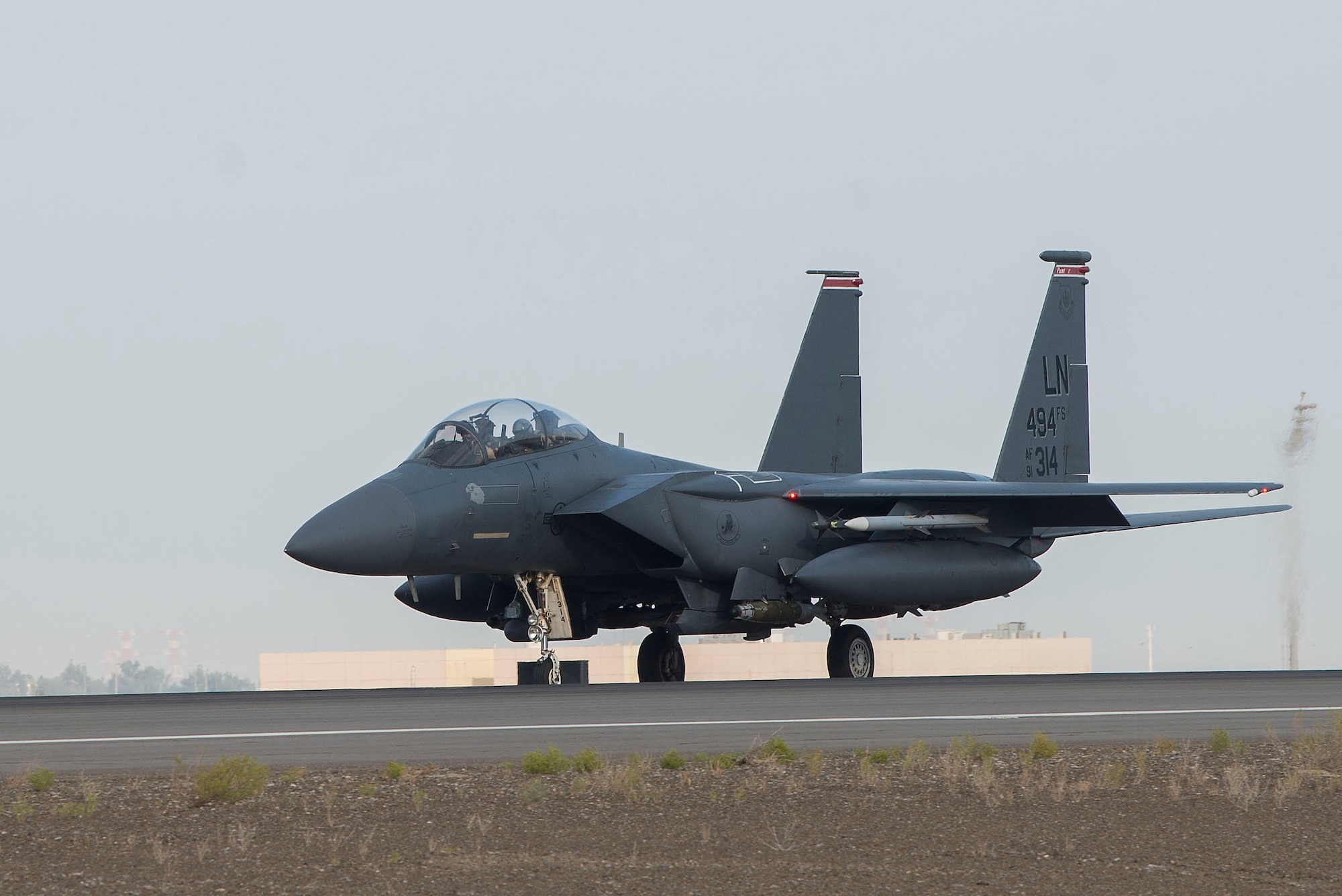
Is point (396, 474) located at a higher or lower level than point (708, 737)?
higher

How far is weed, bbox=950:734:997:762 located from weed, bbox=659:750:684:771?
58.8 inches

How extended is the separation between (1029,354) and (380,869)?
22.3 metres

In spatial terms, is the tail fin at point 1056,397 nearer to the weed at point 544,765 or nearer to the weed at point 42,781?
the weed at point 544,765

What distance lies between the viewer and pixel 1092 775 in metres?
8.48

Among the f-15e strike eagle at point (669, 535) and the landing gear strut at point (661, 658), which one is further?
the landing gear strut at point (661, 658)

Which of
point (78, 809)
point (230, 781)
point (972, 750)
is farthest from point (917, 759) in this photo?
point (78, 809)

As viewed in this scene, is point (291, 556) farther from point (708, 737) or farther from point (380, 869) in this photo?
point (380, 869)

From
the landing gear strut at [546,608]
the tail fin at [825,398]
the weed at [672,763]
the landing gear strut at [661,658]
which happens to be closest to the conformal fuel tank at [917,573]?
the landing gear strut at [661,658]

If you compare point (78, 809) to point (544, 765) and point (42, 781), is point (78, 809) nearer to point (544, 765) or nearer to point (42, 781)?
point (42, 781)

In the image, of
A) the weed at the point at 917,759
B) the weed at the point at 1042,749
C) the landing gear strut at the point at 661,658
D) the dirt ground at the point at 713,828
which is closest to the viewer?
the dirt ground at the point at 713,828

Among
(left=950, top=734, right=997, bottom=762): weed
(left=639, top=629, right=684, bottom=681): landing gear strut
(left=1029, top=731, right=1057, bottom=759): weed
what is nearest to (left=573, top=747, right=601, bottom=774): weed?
(left=950, top=734, right=997, bottom=762): weed

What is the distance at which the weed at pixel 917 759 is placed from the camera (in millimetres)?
8492

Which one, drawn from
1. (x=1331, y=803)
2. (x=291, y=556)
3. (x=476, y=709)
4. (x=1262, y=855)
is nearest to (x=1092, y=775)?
(x=1331, y=803)

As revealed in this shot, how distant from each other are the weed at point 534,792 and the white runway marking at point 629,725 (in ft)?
10.3
